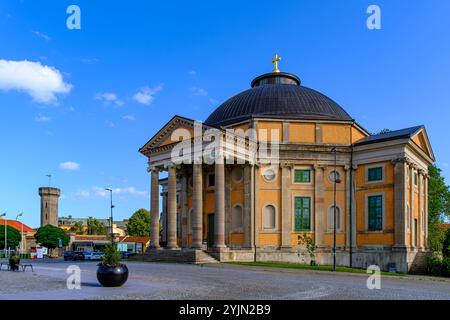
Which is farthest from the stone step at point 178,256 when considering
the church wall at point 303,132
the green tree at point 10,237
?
the green tree at point 10,237

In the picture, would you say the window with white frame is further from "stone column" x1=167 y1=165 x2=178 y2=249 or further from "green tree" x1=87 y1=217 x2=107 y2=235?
"green tree" x1=87 y1=217 x2=107 y2=235

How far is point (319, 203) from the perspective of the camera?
43.2m

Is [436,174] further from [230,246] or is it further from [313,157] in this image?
[230,246]

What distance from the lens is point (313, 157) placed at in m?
43.6

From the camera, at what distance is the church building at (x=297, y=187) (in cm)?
4028

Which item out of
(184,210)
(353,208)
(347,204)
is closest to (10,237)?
(184,210)

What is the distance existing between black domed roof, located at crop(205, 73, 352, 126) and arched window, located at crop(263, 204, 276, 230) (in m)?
8.46

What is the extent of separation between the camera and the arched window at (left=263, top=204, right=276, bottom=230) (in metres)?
42.8

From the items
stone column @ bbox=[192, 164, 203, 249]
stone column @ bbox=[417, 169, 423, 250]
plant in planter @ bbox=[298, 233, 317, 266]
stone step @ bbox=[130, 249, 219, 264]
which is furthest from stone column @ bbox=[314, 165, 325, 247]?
stone column @ bbox=[192, 164, 203, 249]

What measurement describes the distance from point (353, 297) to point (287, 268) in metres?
16.0

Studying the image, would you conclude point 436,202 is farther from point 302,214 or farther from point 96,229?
point 96,229

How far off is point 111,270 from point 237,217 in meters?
25.8

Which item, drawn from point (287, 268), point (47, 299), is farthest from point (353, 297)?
point (287, 268)

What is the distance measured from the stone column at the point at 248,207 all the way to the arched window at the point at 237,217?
0.91 m
